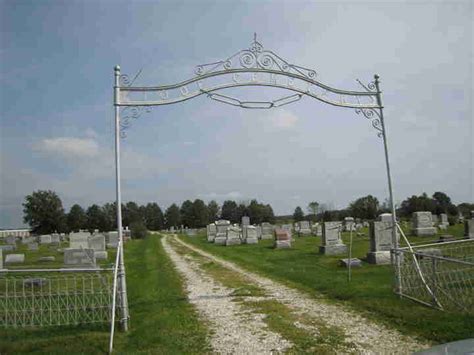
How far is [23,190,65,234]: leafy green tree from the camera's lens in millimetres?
84188

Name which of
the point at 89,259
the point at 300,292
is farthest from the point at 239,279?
the point at 89,259

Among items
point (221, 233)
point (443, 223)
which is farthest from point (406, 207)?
point (221, 233)

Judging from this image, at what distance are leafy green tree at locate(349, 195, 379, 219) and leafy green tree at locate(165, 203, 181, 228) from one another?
157ft

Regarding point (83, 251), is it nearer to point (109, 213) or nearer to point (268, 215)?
point (268, 215)

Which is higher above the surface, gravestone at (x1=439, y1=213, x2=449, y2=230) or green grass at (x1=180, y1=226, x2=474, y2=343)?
gravestone at (x1=439, y1=213, x2=449, y2=230)

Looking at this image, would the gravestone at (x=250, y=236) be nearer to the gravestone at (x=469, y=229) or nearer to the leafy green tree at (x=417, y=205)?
the gravestone at (x=469, y=229)

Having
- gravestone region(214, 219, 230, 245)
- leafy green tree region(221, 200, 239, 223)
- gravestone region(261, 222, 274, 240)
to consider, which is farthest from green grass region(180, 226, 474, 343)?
leafy green tree region(221, 200, 239, 223)

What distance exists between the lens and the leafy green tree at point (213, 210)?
96075 mm

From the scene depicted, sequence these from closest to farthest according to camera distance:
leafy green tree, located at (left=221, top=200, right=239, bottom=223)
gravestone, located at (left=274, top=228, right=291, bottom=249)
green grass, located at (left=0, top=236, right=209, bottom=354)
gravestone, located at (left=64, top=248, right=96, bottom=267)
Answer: green grass, located at (left=0, top=236, right=209, bottom=354) → gravestone, located at (left=64, top=248, right=96, bottom=267) → gravestone, located at (left=274, top=228, right=291, bottom=249) → leafy green tree, located at (left=221, top=200, right=239, bottom=223)

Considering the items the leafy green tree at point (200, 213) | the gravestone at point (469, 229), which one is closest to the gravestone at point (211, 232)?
the gravestone at point (469, 229)

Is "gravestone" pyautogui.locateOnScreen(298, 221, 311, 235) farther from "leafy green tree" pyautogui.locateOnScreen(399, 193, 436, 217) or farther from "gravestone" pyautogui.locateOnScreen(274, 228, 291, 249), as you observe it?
"leafy green tree" pyautogui.locateOnScreen(399, 193, 436, 217)

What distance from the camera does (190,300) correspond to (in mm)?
10328

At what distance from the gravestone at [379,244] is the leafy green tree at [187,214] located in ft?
259

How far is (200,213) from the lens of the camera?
307 ft
